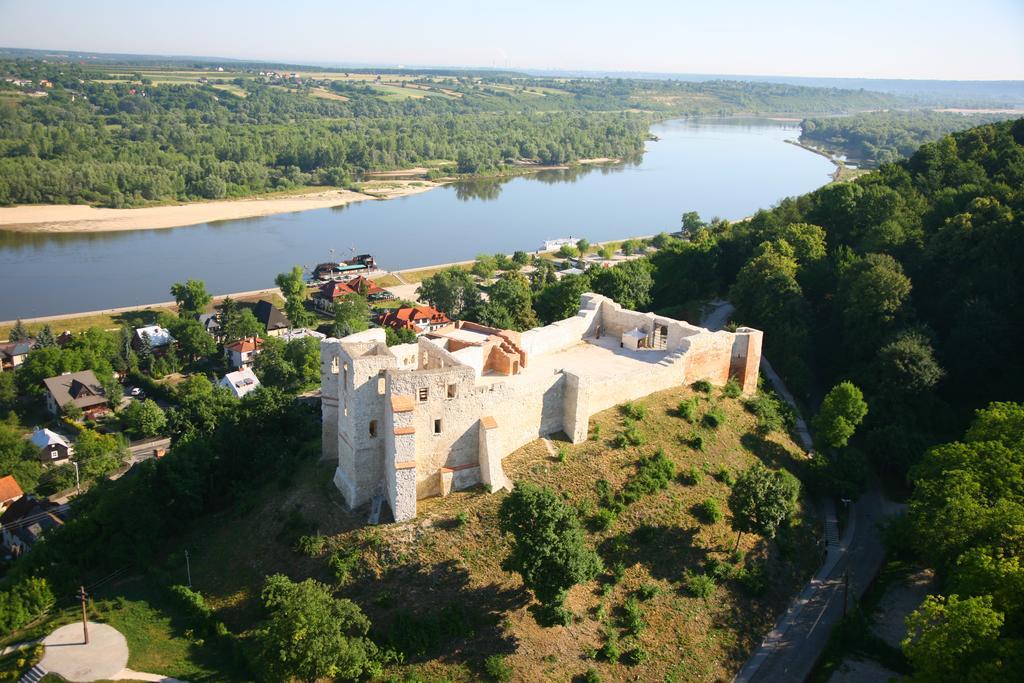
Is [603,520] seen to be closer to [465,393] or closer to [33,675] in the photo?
[465,393]

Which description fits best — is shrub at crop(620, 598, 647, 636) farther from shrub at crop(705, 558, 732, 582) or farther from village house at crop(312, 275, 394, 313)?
village house at crop(312, 275, 394, 313)

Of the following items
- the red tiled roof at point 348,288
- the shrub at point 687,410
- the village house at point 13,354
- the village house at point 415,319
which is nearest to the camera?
the shrub at point 687,410

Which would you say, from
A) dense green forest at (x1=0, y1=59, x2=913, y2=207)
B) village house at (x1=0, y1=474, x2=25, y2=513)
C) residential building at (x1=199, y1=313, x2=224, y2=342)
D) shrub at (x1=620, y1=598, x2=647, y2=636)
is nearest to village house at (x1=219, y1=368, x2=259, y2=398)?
residential building at (x1=199, y1=313, x2=224, y2=342)

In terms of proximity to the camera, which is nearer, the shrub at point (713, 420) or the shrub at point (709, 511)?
the shrub at point (709, 511)

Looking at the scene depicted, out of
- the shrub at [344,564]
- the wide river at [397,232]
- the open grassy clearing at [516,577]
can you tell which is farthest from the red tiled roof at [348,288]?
Result: the shrub at [344,564]

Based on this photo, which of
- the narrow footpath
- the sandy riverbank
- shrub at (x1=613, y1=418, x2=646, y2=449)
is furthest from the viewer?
the sandy riverbank

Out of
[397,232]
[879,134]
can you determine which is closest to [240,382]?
[397,232]

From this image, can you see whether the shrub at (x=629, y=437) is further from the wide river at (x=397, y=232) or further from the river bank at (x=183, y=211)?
the river bank at (x=183, y=211)
